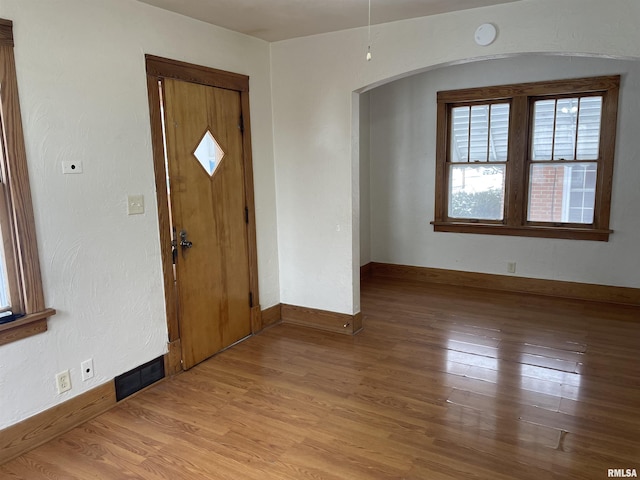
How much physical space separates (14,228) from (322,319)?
102 inches

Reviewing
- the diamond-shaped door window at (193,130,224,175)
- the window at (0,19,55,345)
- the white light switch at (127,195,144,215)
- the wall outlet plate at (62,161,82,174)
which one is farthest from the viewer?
the diamond-shaped door window at (193,130,224,175)

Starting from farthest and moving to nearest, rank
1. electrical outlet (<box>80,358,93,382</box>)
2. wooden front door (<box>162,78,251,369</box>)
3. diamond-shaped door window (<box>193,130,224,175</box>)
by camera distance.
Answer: diamond-shaped door window (<box>193,130,224,175</box>), wooden front door (<box>162,78,251,369</box>), electrical outlet (<box>80,358,93,382</box>)

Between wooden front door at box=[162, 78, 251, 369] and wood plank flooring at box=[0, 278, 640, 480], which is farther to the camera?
wooden front door at box=[162, 78, 251, 369]

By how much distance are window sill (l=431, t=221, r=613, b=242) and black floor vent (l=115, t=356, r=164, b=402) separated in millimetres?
3707

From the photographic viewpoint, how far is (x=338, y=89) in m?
3.78

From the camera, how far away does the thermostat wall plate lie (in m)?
3.10

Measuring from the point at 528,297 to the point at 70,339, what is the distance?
176 inches

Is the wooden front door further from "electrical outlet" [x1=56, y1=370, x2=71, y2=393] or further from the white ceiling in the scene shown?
"electrical outlet" [x1=56, y1=370, x2=71, y2=393]

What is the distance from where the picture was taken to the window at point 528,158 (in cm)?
462

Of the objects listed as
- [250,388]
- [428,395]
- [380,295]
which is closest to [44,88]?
[250,388]

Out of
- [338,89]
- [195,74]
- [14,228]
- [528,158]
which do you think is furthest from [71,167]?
[528,158]

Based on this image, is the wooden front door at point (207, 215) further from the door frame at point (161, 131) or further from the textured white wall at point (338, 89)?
the textured white wall at point (338, 89)

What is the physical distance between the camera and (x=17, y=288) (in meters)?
2.37

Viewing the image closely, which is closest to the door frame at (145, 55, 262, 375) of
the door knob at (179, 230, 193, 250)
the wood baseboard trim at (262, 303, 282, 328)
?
the door knob at (179, 230, 193, 250)
